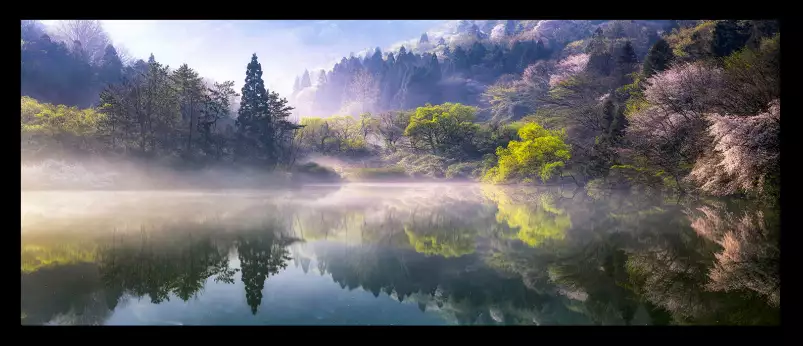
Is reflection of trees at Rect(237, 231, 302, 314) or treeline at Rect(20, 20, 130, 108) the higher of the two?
treeline at Rect(20, 20, 130, 108)

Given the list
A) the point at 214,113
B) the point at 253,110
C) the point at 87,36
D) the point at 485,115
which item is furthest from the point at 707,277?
the point at 87,36

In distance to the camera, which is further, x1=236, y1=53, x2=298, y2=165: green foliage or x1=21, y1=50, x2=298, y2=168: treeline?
x1=236, y1=53, x2=298, y2=165: green foliage

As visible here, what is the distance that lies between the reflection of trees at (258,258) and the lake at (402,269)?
0.03 metres

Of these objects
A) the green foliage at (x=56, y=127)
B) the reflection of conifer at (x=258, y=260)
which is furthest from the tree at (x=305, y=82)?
the reflection of conifer at (x=258, y=260)

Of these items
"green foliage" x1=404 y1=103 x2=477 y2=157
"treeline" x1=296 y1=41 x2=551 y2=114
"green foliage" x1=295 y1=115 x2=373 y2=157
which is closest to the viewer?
"green foliage" x1=404 y1=103 x2=477 y2=157

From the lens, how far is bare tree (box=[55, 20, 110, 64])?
3083 centimetres

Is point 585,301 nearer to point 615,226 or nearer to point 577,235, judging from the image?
point 577,235

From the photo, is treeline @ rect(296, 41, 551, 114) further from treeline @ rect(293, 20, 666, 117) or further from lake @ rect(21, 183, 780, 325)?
lake @ rect(21, 183, 780, 325)

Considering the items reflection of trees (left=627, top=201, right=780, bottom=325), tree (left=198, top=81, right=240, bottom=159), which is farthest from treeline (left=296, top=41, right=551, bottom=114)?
reflection of trees (left=627, top=201, right=780, bottom=325)

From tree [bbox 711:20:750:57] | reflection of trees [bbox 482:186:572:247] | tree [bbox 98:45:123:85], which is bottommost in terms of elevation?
reflection of trees [bbox 482:186:572:247]

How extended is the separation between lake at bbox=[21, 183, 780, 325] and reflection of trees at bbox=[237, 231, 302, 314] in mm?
30

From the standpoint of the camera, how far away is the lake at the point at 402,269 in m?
4.56

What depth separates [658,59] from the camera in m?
18.5

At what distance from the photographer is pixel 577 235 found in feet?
26.6
